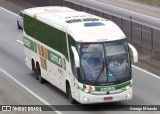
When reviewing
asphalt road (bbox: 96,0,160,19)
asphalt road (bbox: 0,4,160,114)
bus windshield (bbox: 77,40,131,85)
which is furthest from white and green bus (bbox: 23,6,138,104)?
asphalt road (bbox: 96,0,160,19)

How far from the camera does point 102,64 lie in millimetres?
24094

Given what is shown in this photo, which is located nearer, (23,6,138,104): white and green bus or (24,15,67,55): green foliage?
(23,6,138,104): white and green bus

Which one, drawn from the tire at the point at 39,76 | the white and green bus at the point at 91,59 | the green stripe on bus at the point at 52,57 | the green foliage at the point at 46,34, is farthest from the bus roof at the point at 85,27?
the tire at the point at 39,76

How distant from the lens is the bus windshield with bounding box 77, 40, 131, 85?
946 inches

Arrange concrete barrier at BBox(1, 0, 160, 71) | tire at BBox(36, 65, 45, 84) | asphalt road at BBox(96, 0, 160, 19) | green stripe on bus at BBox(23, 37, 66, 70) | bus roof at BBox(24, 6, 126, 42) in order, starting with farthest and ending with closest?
asphalt road at BBox(96, 0, 160, 19), concrete barrier at BBox(1, 0, 160, 71), tire at BBox(36, 65, 45, 84), green stripe on bus at BBox(23, 37, 66, 70), bus roof at BBox(24, 6, 126, 42)

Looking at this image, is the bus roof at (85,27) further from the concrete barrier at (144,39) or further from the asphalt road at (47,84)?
the concrete barrier at (144,39)

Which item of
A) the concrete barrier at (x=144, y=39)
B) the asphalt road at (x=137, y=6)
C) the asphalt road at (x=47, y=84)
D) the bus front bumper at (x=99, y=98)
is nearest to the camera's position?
the bus front bumper at (x=99, y=98)

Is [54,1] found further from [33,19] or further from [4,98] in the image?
[4,98]

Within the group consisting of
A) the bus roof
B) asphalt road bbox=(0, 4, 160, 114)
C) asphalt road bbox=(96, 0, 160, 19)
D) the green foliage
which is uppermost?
the bus roof

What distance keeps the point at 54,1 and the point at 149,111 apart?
91.8 feet

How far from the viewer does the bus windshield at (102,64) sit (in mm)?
24031

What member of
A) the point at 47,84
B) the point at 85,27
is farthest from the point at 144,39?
the point at 85,27

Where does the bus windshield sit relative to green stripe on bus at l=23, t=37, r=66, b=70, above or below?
above

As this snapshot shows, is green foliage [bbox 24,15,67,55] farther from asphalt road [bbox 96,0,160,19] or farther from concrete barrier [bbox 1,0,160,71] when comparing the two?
asphalt road [bbox 96,0,160,19]
